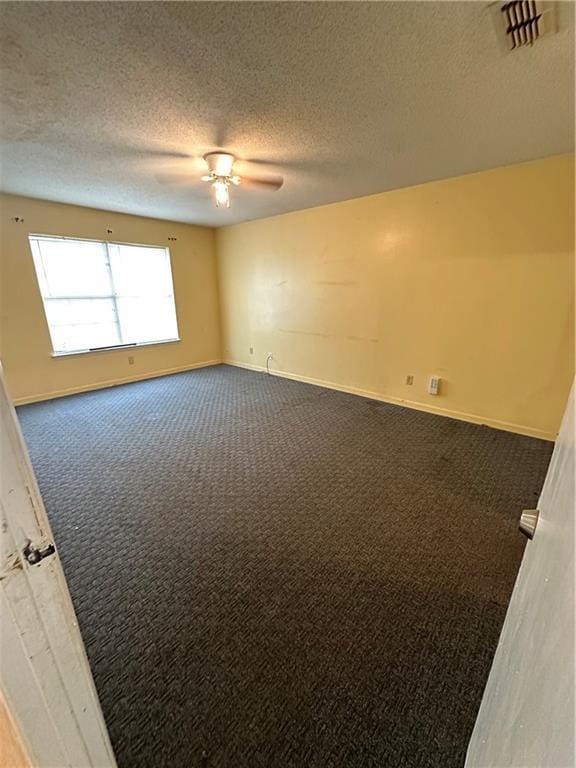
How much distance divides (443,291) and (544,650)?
10.2 feet

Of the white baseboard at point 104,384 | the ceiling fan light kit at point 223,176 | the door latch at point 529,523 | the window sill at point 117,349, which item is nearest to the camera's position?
the door latch at point 529,523

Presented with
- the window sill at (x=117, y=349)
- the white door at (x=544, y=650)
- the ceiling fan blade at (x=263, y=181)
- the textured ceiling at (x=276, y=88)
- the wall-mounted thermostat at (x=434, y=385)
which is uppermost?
the textured ceiling at (x=276, y=88)

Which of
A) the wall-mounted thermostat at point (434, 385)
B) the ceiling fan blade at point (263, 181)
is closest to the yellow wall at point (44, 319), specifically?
the ceiling fan blade at point (263, 181)

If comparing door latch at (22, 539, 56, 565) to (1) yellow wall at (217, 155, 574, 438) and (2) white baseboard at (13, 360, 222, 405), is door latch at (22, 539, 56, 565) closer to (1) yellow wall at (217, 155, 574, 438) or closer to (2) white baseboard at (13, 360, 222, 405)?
(1) yellow wall at (217, 155, 574, 438)

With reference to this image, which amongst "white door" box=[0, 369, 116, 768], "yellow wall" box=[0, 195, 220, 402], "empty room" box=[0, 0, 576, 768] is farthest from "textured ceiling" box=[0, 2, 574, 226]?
"white door" box=[0, 369, 116, 768]

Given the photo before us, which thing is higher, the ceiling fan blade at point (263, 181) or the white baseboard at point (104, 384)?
the ceiling fan blade at point (263, 181)

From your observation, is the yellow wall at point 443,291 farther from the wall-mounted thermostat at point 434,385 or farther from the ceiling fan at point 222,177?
the ceiling fan at point 222,177

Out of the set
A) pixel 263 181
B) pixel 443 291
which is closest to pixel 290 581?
pixel 263 181

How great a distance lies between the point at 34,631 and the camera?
471 mm

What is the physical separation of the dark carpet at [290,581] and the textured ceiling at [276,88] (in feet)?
7.12

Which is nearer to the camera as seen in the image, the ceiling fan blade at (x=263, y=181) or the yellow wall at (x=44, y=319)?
the ceiling fan blade at (x=263, y=181)

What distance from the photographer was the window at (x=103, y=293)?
3766 mm

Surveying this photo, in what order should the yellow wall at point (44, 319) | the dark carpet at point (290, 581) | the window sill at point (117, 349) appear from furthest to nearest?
the window sill at point (117, 349)
the yellow wall at point (44, 319)
the dark carpet at point (290, 581)

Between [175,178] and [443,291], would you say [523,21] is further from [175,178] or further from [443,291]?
[175,178]
